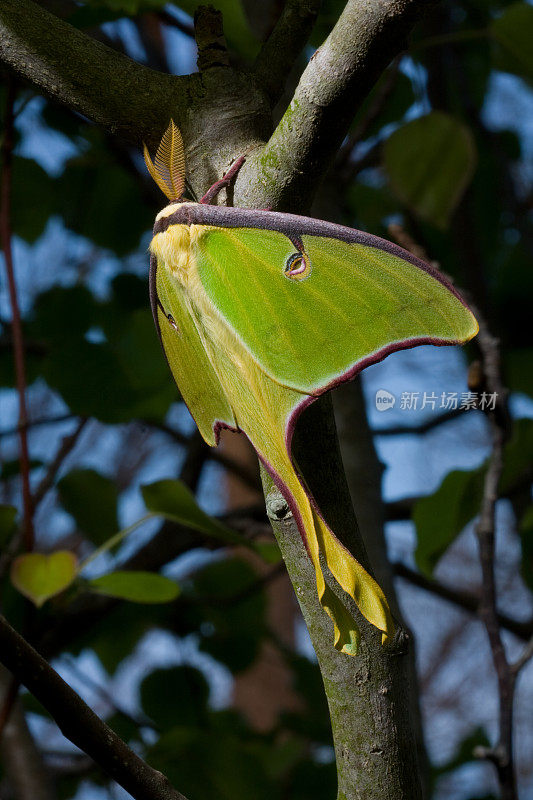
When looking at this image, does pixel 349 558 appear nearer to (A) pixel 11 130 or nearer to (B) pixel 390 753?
(B) pixel 390 753

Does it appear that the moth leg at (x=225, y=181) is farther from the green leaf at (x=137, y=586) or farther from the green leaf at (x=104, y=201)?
the green leaf at (x=104, y=201)

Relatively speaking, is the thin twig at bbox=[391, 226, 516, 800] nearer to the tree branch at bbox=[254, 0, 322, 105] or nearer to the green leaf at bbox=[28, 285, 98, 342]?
the tree branch at bbox=[254, 0, 322, 105]

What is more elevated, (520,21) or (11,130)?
(520,21)

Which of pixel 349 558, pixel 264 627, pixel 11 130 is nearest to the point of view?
pixel 349 558

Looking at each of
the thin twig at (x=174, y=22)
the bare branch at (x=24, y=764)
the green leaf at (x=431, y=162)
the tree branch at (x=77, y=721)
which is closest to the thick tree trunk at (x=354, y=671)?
the tree branch at (x=77, y=721)

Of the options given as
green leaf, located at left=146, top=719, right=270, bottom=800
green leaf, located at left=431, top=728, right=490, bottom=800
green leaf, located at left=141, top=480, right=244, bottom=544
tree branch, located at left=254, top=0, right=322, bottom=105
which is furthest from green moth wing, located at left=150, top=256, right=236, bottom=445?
green leaf, located at left=431, top=728, right=490, bottom=800

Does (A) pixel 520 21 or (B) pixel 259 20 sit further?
(B) pixel 259 20

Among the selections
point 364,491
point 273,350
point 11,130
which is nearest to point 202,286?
point 273,350

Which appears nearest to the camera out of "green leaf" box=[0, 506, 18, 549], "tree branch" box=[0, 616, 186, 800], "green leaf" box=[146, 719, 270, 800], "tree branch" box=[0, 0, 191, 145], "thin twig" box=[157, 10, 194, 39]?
"tree branch" box=[0, 616, 186, 800]
